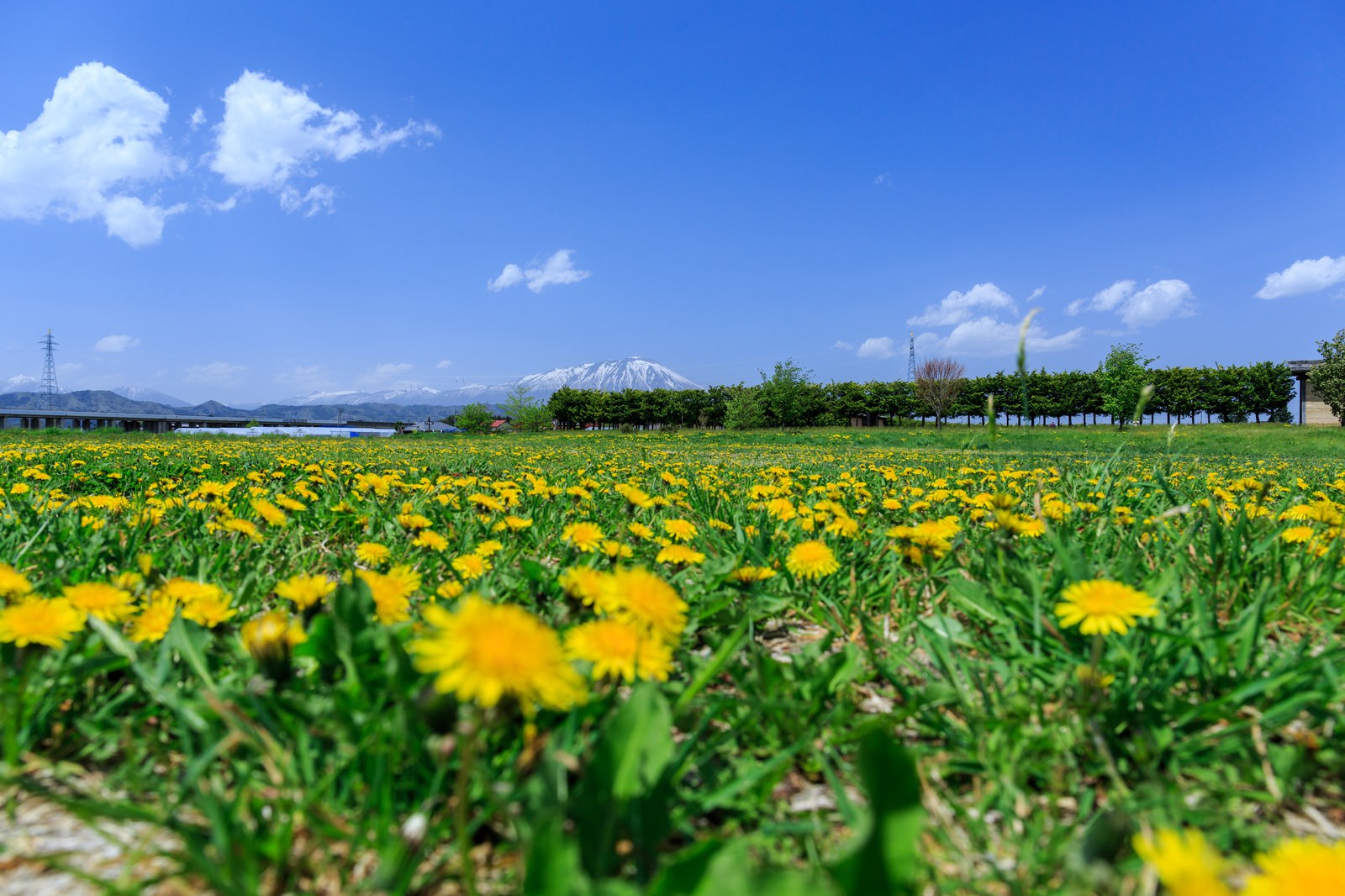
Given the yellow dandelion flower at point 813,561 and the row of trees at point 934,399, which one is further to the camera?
the row of trees at point 934,399

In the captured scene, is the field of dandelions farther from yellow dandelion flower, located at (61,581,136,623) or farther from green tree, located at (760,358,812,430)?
green tree, located at (760,358,812,430)

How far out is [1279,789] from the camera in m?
0.98

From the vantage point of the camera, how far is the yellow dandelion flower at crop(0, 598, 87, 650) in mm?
1001

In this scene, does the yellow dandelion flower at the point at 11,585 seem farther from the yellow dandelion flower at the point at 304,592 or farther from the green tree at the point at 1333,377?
the green tree at the point at 1333,377

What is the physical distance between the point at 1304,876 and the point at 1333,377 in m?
57.2

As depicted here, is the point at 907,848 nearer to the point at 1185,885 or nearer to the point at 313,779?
the point at 1185,885

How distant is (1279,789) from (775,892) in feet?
3.00

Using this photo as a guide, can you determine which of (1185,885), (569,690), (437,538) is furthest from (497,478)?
(1185,885)

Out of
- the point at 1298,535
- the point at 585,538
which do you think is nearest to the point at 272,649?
the point at 585,538

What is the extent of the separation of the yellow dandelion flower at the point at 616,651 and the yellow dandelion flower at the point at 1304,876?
636 millimetres

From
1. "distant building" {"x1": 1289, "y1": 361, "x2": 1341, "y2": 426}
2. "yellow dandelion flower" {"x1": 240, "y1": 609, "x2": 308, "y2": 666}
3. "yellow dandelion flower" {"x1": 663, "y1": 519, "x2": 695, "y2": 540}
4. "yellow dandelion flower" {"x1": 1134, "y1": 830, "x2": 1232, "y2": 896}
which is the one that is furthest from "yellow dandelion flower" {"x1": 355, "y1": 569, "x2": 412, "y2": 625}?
"distant building" {"x1": 1289, "y1": 361, "x2": 1341, "y2": 426}

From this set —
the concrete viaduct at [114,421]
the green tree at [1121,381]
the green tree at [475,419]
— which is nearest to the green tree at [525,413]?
the green tree at [475,419]

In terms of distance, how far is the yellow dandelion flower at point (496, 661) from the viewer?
666mm

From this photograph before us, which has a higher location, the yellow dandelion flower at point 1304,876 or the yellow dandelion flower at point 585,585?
the yellow dandelion flower at point 585,585
